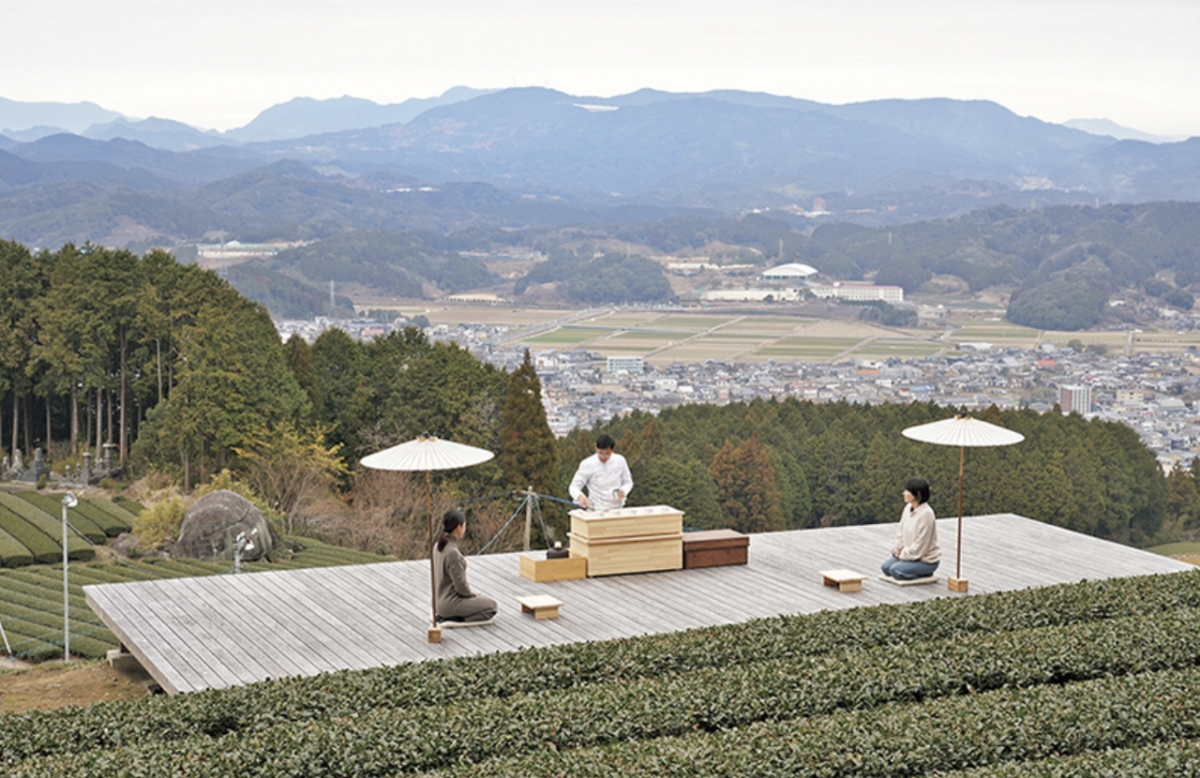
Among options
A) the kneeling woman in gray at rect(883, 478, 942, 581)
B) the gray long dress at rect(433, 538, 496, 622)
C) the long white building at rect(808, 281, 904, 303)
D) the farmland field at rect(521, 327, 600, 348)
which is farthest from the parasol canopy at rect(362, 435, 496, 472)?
the long white building at rect(808, 281, 904, 303)

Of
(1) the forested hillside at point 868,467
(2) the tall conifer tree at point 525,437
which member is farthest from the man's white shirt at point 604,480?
(1) the forested hillside at point 868,467

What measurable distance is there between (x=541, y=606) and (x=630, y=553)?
2013mm

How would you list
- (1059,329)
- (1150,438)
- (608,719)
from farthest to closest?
(1059,329)
(1150,438)
(608,719)

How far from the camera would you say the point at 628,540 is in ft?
43.0

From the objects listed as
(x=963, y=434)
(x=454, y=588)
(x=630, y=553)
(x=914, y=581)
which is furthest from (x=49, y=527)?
(x=963, y=434)

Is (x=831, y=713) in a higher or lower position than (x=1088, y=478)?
higher

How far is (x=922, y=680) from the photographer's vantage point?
8.82 metres

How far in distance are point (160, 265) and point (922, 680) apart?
47.9 m

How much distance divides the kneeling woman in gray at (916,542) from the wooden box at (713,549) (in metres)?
1.72

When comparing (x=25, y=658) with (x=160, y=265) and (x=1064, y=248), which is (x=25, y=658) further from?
(x=1064, y=248)

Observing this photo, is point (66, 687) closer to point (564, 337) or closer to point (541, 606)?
point (541, 606)

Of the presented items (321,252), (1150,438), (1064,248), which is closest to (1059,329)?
(1064,248)

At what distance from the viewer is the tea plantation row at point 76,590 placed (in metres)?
18.7

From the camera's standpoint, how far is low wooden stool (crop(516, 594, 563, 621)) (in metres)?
11.4
